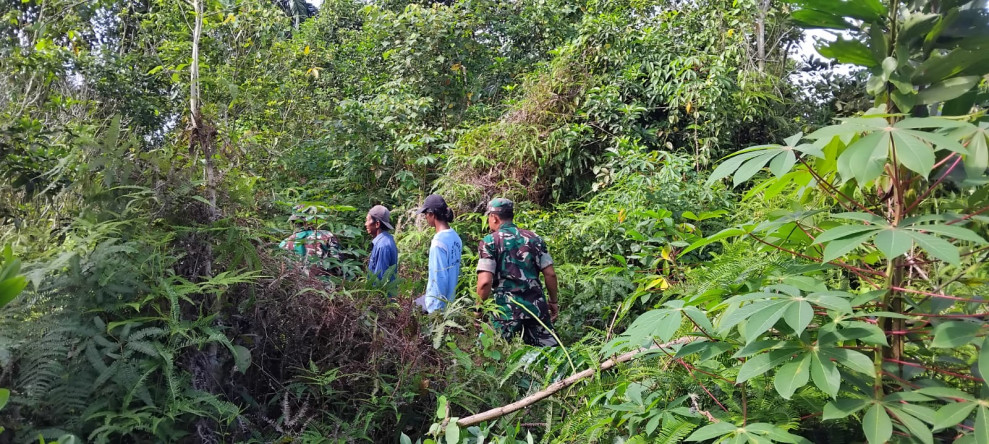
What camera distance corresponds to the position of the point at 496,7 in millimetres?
9836

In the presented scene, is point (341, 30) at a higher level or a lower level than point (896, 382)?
higher

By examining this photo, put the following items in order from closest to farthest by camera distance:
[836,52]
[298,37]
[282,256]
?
[836,52]
[282,256]
[298,37]

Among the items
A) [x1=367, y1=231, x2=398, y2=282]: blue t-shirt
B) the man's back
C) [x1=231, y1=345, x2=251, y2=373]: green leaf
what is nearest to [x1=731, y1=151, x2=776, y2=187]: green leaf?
[x1=231, y1=345, x2=251, y2=373]: green leaf

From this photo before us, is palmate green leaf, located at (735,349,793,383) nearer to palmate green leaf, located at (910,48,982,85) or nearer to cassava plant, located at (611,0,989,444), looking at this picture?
cassava plant, located at (611,0,989,444)

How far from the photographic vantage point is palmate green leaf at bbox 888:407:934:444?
1272mm

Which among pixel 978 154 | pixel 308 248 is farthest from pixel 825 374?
pixel 308 248

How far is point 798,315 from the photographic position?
1309 mm

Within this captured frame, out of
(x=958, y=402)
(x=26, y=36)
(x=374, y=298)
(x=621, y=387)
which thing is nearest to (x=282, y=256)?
(x=374, y=298)

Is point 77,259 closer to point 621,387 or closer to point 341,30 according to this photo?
point 621,387

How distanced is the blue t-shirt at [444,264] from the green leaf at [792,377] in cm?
305

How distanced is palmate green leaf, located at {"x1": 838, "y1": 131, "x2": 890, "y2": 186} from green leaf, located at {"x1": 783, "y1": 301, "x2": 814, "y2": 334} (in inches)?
10.6

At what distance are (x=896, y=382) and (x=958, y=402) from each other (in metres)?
0.13

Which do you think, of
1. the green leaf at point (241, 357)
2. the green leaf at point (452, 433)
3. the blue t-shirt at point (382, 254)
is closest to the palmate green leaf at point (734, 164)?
the green leaf at point (452, 433)

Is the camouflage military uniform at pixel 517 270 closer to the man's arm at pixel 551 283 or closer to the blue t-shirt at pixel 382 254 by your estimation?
the man's arm at pixel 551 283
